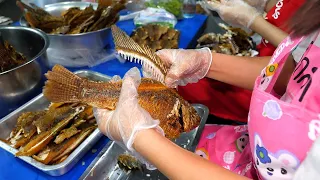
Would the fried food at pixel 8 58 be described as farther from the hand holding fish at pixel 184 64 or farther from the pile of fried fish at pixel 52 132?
the hand holding fish at pixel 184 64

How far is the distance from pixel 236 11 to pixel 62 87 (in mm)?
1325

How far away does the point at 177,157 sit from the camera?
0.89 metres

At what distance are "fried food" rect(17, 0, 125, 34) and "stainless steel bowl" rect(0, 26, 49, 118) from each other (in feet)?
0.41

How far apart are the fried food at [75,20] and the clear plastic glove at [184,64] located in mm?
619

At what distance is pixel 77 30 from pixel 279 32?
47.8 inches

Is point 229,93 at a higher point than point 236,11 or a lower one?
lower

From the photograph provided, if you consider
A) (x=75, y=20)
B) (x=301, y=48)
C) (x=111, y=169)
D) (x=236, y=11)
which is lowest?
(x=111, y=169)

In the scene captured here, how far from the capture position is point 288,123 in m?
0.87

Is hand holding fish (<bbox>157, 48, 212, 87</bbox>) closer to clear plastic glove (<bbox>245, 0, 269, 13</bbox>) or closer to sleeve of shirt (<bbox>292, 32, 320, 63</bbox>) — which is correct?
sleeve of shirt (<bbox>292, 32, 320, 63</bbox>)

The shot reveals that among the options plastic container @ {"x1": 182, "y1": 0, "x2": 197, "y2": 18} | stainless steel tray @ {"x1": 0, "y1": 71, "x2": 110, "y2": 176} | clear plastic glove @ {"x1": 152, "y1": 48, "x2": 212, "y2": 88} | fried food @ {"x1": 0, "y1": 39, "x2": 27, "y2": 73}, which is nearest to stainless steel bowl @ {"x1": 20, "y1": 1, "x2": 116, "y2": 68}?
fried food @ {"x1": 0, "y1": 39, "x2": 27, "y2": 73}

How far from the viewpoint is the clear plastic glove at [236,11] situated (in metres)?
1.93

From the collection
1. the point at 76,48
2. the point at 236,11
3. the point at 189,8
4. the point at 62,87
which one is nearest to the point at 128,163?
the point at 62,87

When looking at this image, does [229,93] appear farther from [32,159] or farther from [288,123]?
[32,159]

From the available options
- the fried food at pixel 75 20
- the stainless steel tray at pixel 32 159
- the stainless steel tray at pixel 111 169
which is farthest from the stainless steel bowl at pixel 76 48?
the stainless steel tray at pixel 111 169
